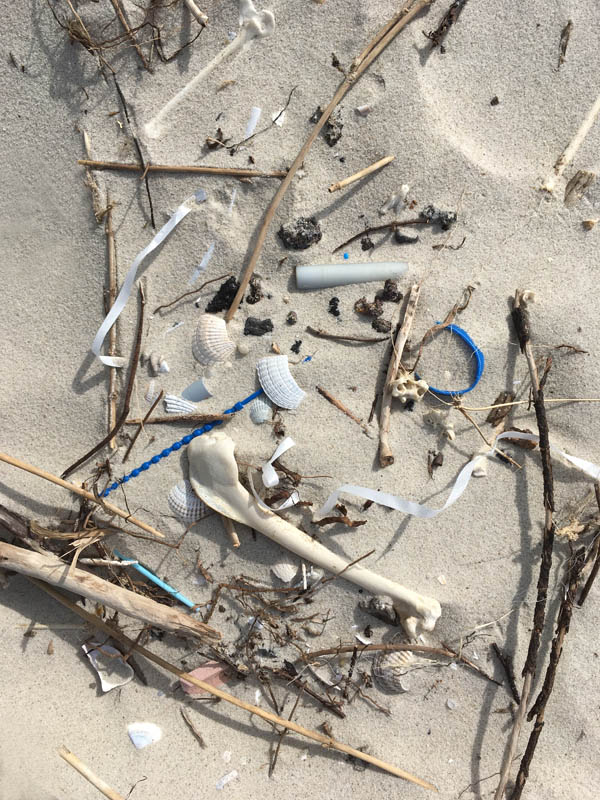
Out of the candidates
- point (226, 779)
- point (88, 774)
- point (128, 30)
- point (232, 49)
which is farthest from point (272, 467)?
point (128, 30)

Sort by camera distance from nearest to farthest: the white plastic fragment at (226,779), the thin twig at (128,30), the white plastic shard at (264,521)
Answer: the thin twig at (128,30) < the white plastic shard at (264,521) < the white plastic fragment at (226,779)

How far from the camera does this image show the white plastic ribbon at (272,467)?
8.40ft

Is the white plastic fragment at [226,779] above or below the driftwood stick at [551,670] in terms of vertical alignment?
below

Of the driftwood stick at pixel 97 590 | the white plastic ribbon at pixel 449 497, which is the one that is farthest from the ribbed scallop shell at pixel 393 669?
the driftwood stick at pixel 97 590

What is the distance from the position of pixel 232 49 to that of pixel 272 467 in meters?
2.07

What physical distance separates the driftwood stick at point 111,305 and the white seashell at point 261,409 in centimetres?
71

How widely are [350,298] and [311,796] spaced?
2.61 m

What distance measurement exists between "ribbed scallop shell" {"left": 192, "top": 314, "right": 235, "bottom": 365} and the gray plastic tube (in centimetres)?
45

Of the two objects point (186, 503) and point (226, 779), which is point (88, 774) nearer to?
point (226, 779)

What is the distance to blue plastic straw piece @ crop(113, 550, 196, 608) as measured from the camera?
8.66 feet

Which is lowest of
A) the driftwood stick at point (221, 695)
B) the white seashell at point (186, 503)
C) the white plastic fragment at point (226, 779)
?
the white plastic fragment at point (226, 779)

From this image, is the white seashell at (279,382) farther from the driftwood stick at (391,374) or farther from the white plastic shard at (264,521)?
the driftwood stick at (391,374)

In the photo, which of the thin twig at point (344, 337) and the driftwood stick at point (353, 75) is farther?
the thin twig at point (344, 337)

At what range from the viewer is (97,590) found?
8.14 feet
